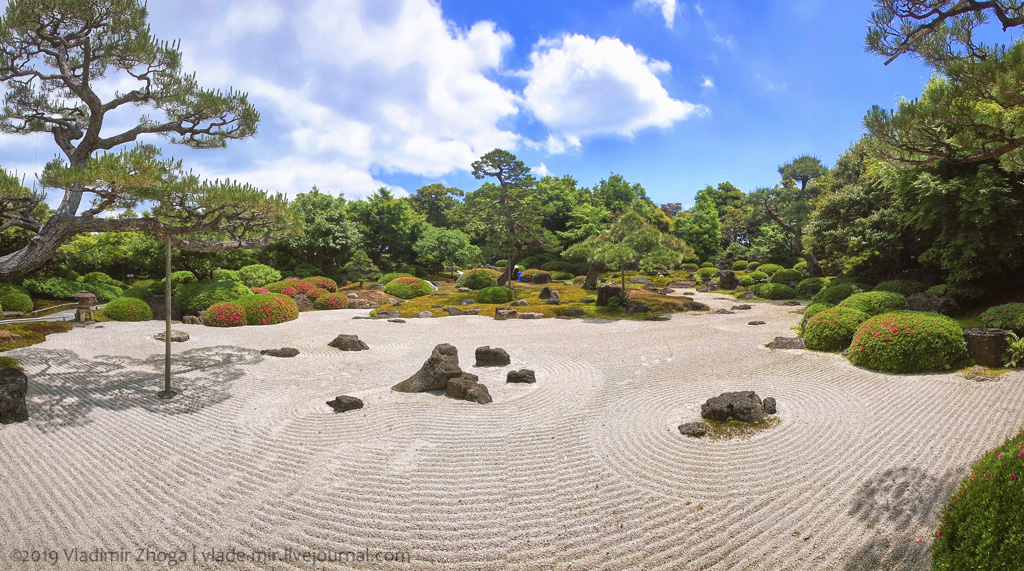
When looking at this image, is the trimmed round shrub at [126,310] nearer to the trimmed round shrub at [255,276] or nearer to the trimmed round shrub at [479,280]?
the trimmed round shrub at [255,276]

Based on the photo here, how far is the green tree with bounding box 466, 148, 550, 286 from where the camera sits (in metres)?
25.8

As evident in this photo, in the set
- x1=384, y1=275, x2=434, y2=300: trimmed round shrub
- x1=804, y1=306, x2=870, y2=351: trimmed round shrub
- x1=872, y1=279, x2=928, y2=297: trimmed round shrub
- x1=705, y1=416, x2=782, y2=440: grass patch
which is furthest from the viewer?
x1=384, y1=275, x2=434, y2=300: trimmed round shrub

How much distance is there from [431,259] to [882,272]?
89.7ft

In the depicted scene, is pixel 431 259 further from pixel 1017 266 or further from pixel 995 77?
pixel 995 77

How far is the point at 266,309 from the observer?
647 inches

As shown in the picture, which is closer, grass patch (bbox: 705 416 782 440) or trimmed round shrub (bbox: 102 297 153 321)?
grass patch (bbox: 705 416 782 440)

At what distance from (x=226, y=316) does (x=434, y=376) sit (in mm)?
10820

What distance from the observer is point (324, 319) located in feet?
58.3

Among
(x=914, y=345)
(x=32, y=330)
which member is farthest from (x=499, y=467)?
(x=32, y=330)

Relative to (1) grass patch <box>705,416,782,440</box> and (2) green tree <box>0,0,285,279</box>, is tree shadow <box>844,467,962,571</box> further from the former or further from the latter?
(2) green tree <box>0,0,285,279</box>

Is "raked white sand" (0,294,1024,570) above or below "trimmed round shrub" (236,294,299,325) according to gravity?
below

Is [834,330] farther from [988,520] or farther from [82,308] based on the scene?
[82,308]

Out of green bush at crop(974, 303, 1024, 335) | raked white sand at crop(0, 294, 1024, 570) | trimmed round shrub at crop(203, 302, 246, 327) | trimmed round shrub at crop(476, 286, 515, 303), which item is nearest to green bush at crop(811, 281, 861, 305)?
green bush at crop(974, 303, 1024, 335)

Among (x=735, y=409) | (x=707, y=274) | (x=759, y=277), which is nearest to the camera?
(x=735, y=409)
